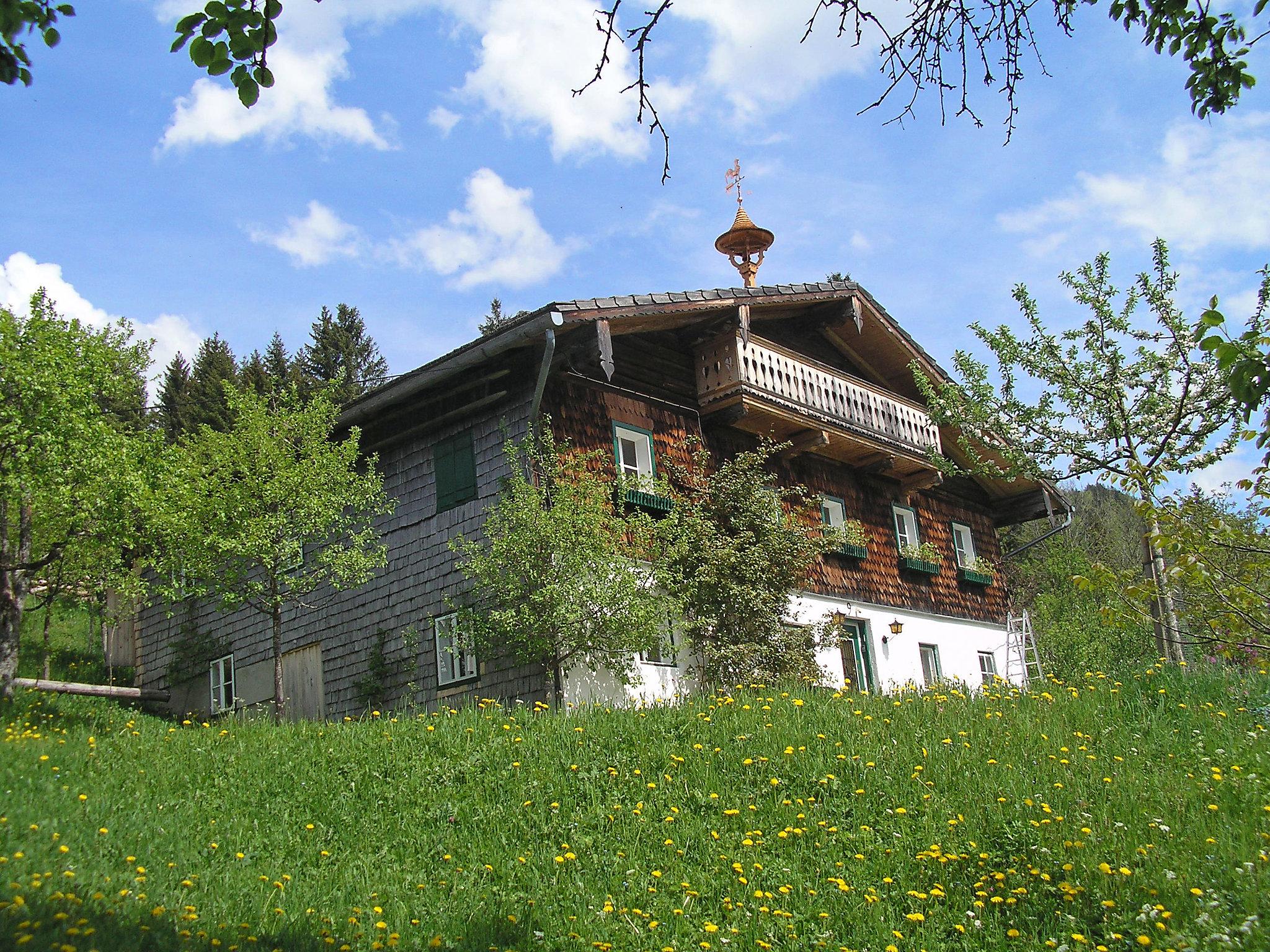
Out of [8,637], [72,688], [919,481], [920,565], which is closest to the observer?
[8,637]

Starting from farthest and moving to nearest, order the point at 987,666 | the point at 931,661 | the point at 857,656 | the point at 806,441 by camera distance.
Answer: the point at 987,666
the point at 931,661
the point at 857,656
the point at 806,441

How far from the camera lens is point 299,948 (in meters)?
7.30

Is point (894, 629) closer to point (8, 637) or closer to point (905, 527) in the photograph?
point (905, 527)

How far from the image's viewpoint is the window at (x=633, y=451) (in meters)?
17.8

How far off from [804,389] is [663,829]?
37.8 feet

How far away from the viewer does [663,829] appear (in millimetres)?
9836

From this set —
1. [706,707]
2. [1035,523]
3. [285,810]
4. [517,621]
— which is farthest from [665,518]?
[1035,523]

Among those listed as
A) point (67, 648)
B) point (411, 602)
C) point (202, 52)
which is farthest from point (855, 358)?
point (202, 52)

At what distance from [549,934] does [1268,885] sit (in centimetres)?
514

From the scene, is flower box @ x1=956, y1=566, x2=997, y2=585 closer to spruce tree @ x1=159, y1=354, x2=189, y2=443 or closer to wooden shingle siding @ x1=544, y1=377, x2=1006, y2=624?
wooden shingle siding @ x1=544, y1=377, x2=1006, y2=624

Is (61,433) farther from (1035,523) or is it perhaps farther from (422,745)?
(1035,523)

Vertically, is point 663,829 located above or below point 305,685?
below

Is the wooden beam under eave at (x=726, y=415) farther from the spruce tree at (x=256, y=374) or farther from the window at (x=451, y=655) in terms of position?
the spruce tree at (x=256, y=374)

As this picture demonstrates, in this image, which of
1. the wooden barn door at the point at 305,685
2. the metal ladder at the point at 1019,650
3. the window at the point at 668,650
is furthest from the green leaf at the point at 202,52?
the metal ladder at the point at 1019,650
